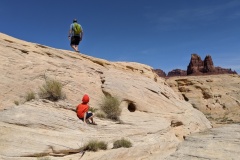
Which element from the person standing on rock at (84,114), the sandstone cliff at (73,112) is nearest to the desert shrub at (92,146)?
the sandstone cliff at (73,112)

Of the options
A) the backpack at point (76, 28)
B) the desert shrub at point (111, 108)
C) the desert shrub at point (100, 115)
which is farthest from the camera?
the backpack at point (76, 28)

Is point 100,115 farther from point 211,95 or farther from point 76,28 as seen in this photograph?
point 211,95

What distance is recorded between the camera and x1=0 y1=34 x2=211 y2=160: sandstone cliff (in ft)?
35.8

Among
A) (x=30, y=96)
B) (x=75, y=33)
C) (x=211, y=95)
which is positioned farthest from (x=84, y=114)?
(x=211, y=95)

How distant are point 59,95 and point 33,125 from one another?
10.6 feet

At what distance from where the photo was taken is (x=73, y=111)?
1374 cm

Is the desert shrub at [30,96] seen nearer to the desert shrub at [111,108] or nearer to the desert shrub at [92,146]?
the desert shrub at [111,108]

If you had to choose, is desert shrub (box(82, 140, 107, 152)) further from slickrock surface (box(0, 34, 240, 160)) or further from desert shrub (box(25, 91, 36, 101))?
desert shrub (box(25, 91, 36, 101))

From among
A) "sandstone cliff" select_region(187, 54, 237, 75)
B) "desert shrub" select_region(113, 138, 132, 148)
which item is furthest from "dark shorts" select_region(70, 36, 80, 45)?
"sandstone cliff" select_region(187, 54, 237, 75)

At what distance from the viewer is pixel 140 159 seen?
12125 millimetres

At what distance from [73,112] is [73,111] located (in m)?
0.13

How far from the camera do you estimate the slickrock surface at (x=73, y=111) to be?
10914 millimetres

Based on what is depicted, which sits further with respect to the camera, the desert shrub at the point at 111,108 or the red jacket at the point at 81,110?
the desert shrub at the point at 111,108

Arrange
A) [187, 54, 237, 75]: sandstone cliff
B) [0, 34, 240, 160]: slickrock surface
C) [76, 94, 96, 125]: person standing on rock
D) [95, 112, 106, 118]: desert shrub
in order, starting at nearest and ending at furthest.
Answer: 1. [0, 34, 240, 160]: slickrock surface
2. [76, 94, 96, 125]: person standing on rock
3. [95, 112, 106, 118]: desert shrub
4. [187, 54, 237, 75]: sandstone cliff
